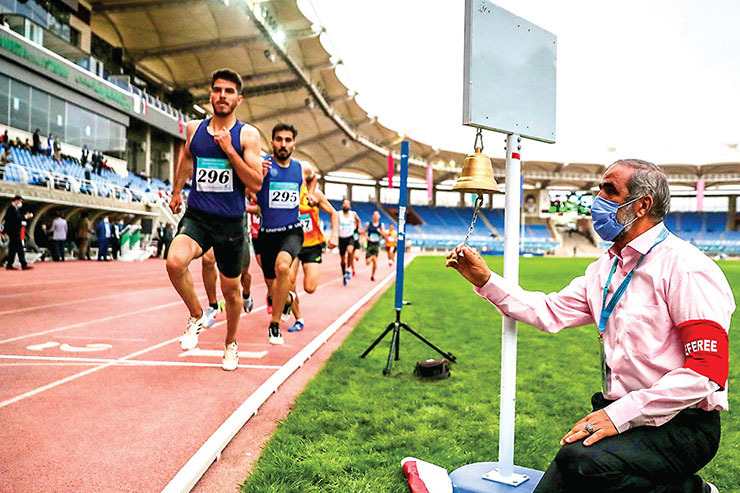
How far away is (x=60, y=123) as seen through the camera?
2800 centimetres

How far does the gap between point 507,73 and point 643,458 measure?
5.74 ft

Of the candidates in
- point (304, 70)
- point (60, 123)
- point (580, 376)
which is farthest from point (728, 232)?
point (580, 376)

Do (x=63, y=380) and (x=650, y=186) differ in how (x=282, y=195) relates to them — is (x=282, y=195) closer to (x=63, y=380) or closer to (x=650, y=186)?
(x=63, y=380)

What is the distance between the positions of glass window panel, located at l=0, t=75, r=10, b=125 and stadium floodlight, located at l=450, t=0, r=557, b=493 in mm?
26544

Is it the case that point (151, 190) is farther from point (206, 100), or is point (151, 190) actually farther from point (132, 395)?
point (132, 395)

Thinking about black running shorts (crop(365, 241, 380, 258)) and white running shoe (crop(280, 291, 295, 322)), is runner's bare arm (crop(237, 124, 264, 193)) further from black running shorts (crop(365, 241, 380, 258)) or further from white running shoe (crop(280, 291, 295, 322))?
black running shorts (crop(365, 241, 380, 258))

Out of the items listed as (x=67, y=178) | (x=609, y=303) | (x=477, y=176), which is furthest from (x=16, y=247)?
(x=609, y=303)

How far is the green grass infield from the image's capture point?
2.98 m

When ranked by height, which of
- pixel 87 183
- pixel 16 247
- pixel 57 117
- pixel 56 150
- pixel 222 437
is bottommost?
pixel 222 437

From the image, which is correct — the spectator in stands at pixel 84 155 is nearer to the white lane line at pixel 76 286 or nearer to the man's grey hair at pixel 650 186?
the white lane line at pixel 76 286

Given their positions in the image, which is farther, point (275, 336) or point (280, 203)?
point (280, 203)

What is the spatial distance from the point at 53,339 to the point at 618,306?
6.23 m

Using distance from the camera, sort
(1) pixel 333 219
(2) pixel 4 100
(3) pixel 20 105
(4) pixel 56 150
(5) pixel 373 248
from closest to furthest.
Answer: (1) pixel 333 219
(5) pixel 373 248
(2) pixel 4 100
(3) pixel 20 105
(4) pixel 56 150

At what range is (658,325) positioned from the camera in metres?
2.13
